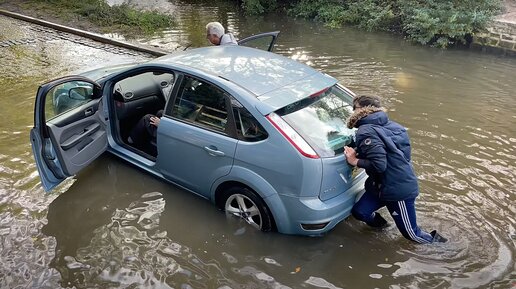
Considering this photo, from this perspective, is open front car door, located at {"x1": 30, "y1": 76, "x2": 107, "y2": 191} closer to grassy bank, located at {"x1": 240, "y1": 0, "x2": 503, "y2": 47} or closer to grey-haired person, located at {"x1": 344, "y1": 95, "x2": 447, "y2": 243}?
grey-haired person, located at {"x1": 344, "y1": 95, "x2": 447, "y2": 243}

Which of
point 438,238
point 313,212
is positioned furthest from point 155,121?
point 438,238

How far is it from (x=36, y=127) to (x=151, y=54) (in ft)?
21.8

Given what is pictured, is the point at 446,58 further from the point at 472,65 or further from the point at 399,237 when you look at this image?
the point at 399,237

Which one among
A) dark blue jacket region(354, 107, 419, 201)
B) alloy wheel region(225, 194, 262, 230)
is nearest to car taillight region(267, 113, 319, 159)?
dark blue jacket region(354, 107, 419, 201)

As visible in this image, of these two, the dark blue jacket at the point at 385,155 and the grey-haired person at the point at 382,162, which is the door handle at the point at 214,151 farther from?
the dark blue jacket at the point at 385,155

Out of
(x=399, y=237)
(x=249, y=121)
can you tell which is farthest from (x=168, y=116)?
(x=399, y=237)

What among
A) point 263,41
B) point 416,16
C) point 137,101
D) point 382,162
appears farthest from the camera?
point 416,16

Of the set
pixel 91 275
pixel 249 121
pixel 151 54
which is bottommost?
pixel 91 275

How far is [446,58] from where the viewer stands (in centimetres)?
1110

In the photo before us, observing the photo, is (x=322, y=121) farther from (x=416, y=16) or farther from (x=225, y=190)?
(x=416, y=16)

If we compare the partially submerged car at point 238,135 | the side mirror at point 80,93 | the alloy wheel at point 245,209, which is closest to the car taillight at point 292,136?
the partially submerged car at point 238,135

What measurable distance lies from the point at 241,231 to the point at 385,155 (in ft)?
5.63

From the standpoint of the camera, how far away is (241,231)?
466cm

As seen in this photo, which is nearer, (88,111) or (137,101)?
(88,111)
